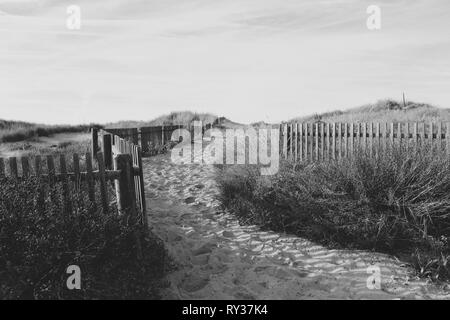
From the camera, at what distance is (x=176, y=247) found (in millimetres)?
5957

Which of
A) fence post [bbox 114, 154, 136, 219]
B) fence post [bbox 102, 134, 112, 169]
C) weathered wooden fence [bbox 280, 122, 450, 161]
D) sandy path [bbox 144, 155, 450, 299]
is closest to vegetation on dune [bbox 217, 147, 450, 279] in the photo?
sandy path [bbox 144, 155, 450, 299]

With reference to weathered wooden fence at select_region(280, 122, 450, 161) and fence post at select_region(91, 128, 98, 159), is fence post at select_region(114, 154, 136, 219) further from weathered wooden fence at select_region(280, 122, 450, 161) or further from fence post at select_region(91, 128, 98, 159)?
fence post at select_region(91, 128, 98, 159)

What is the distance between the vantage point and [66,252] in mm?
4277

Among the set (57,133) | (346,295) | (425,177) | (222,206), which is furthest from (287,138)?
(57,133)

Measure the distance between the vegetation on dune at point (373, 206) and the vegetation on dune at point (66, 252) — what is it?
88.2 inches

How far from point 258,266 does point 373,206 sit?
1812 millimetres

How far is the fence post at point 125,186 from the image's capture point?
5.28 meters

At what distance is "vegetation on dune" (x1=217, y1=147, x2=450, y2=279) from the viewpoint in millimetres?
5809

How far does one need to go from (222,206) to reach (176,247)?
1.75 meters

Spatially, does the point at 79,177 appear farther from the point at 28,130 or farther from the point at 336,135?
the point at 28,130

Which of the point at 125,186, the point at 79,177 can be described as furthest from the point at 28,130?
the point at 125,186

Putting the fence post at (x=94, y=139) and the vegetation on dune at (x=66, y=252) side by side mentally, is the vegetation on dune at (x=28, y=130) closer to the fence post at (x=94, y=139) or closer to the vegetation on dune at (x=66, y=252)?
the fence post at (x=94, y=139)
